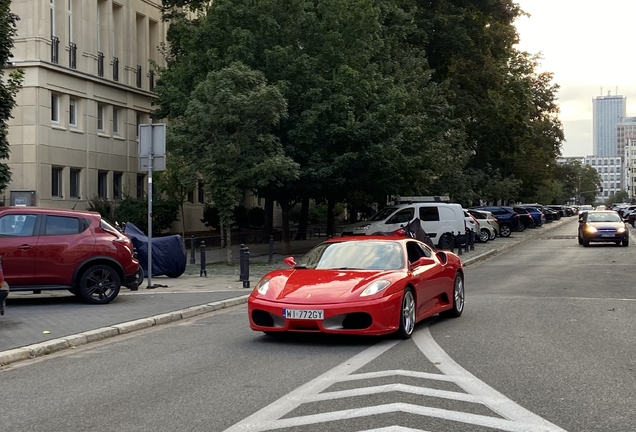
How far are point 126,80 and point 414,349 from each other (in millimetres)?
31933

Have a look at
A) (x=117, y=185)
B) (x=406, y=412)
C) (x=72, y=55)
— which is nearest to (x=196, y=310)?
(x=406, y=412)

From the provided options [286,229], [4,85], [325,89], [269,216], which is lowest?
[286,229]

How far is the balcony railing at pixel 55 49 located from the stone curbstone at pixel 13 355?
25.5m

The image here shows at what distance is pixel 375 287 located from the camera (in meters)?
9.40

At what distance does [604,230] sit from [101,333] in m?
28.8

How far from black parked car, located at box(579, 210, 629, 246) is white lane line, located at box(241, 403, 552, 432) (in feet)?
102

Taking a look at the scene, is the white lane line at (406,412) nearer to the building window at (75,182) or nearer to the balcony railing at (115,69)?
the building window at (75,182)

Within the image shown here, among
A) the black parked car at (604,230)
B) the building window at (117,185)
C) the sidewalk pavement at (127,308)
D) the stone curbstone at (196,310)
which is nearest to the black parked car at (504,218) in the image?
the black parked car at (604,230)

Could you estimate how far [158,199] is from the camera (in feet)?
118

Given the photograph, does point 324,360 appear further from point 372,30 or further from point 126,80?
point 126,80

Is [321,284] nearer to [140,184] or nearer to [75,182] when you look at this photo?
[75,182]

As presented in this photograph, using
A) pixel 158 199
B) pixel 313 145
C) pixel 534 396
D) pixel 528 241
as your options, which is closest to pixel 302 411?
pixel 534 396

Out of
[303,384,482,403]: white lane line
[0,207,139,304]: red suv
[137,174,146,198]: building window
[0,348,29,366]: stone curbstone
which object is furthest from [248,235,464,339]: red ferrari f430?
[137,174,146,198]: building window

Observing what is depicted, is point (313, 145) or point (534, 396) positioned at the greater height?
point (313, 145)
